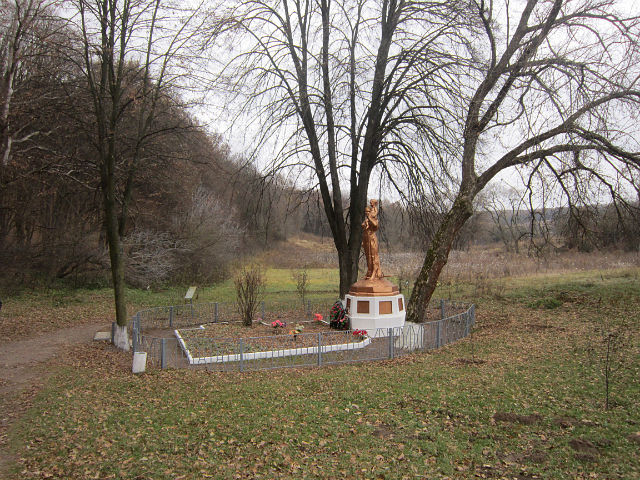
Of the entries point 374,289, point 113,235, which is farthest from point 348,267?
point 113,235

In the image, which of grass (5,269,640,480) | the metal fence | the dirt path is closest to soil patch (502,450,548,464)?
grass (5,269,640,480)

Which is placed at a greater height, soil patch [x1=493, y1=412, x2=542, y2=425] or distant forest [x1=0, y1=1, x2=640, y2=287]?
distant forest [x1=0, y1=1, x2=640, y2=287]

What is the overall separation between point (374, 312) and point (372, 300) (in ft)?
1.15

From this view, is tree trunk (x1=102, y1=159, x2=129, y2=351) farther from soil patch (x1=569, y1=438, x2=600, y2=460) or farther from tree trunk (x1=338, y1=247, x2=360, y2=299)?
soil patch (x1=569, y1=438, x2=600, y2=460)

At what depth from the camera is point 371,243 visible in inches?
538

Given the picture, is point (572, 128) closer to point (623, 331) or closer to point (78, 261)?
point (623, 331)

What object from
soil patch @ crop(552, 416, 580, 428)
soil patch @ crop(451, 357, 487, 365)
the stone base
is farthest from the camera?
the stone base

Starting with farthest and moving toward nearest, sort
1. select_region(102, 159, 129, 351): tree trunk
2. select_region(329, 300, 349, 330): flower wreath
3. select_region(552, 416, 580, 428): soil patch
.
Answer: select_region(329, 300, 349, 330): flower wreath
select_region(102, 159, 129, 351): tree trunk
select_region(552, 416, 580, 428): soil patch

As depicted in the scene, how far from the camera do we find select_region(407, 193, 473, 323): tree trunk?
43.6 feet

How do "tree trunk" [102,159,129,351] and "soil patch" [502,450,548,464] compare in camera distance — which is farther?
"tree trunk" [102,159,129,351]

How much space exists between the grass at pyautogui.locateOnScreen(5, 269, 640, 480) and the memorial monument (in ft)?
9.03

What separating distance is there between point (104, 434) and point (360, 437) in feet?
11.0

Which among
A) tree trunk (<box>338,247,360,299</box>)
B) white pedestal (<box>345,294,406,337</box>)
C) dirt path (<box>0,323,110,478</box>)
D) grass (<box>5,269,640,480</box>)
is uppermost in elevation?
tree trunk (<box>338,247,360,299</box>)

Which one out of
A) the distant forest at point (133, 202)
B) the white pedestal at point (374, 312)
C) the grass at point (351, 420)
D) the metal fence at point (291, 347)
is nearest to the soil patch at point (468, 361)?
the grass at point (351, 420)
